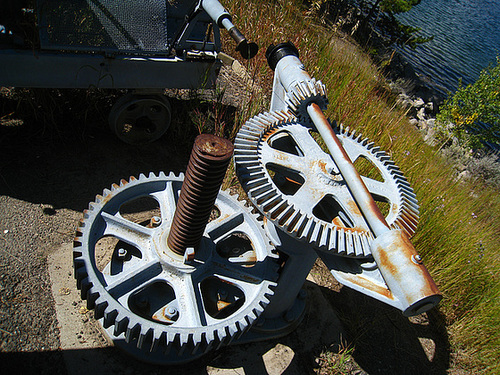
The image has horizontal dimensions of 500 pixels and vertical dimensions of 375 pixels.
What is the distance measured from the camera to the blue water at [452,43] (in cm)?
1443

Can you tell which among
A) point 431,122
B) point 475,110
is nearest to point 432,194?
point 475,110

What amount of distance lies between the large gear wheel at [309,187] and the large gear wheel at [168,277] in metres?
0.41

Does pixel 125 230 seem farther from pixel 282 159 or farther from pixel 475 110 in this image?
pixel 475 110

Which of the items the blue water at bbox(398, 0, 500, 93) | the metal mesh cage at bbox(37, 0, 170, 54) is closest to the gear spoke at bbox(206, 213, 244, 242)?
the metal mesh cage at bbox(37, 0, 170, 54)

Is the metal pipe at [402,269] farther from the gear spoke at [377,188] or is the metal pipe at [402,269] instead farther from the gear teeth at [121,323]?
the gear teeth at [121,323]

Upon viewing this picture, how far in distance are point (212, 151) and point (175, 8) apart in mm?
2416

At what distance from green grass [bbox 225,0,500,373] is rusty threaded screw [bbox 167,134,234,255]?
2309 millimetres

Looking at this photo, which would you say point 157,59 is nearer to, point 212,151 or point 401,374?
point 212,151

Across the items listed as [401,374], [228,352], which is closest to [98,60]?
[228,352]

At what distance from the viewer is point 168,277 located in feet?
7.14

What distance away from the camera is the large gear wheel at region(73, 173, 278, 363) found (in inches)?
76.0

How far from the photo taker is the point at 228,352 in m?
2.66

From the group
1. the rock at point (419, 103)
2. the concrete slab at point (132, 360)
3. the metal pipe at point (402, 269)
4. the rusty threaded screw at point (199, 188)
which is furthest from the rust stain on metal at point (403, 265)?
the rock at point (419, 103)

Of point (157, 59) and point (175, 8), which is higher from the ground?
point (175, 8)
